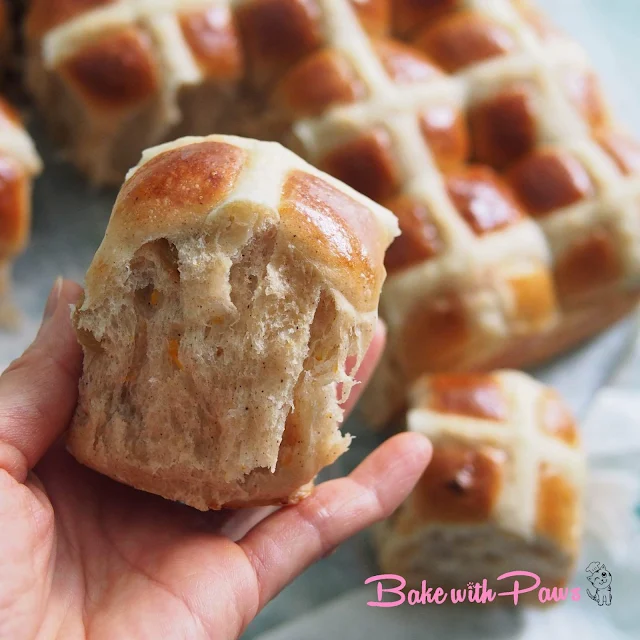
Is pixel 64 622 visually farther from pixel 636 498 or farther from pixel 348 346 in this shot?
pixel 636 498

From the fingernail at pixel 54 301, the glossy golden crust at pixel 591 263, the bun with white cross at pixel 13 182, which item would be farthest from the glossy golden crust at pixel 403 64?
the fingernail at pixel 54 301

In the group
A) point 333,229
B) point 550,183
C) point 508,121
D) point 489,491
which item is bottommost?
point 489,491

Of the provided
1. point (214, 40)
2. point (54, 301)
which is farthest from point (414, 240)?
point (54, 301)

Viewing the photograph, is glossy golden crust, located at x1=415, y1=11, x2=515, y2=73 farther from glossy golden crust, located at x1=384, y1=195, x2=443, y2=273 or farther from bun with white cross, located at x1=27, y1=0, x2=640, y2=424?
glossy golden crust, located at x1=384, y1=195, x2=443, y2=273

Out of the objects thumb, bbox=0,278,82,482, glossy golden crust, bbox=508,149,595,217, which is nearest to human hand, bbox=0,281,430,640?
thumb, bbox=0,278,82,482

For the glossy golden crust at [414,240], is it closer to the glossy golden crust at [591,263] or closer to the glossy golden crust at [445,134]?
the glossy golden crust at [445,134]

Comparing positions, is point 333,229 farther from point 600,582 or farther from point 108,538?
point 600,582
